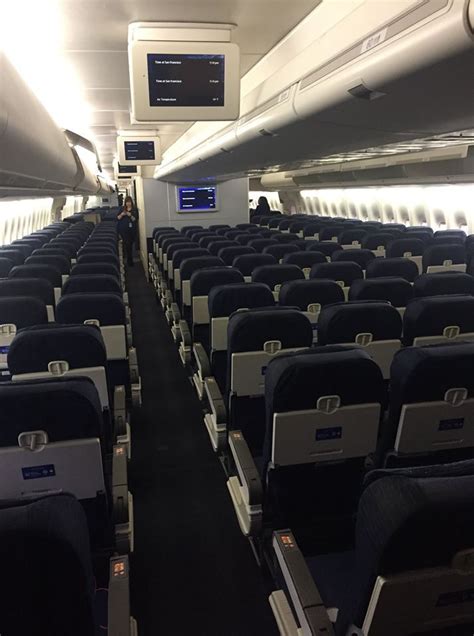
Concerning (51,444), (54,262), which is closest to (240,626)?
(51,444)

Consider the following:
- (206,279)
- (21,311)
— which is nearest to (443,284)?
(206,279)

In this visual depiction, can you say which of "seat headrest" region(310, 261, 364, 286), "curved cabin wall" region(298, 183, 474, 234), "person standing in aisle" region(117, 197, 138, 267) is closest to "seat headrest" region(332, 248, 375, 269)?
"seat headrest" region(310, 261, 364, 286)

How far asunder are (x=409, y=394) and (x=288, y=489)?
0.89m

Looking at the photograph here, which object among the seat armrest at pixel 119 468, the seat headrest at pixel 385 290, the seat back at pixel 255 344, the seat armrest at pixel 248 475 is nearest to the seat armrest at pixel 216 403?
the seat back at pixel 255 344

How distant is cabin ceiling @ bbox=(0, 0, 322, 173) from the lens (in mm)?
3889

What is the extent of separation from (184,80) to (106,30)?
838 mm

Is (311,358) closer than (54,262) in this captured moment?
Yes

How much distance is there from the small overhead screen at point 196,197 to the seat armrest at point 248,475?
567 inches

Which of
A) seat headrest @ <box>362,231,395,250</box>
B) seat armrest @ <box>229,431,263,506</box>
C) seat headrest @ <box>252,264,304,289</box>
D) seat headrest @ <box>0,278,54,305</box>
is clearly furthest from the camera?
seat headrest @ <box>362,231,395,250</box>

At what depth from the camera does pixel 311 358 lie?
8.56ft

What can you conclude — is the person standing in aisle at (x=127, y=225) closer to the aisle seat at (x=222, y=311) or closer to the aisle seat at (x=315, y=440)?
the aisle seat at (x=222, y=311)

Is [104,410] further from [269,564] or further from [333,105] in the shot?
[333,105]

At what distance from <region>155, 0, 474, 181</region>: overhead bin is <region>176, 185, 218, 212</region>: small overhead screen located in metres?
11.7

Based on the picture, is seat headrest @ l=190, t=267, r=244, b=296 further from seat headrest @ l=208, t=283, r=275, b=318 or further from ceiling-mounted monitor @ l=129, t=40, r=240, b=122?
ceiling-mounted monitor @ l=129, t=40, r=240, b=122
